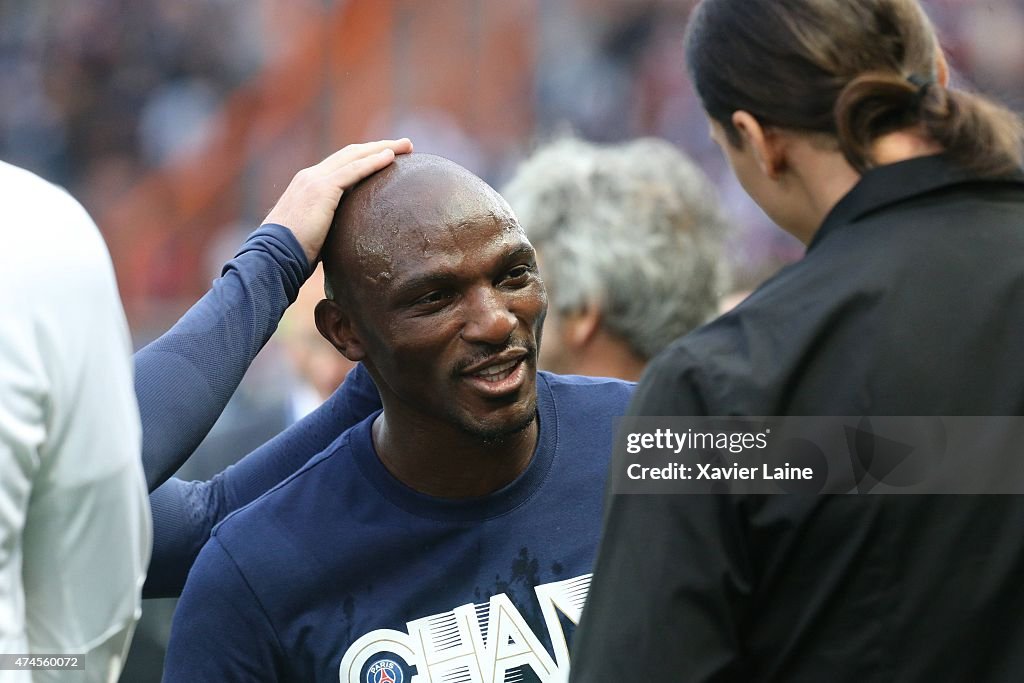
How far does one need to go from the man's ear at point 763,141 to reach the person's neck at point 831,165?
0.07 ft

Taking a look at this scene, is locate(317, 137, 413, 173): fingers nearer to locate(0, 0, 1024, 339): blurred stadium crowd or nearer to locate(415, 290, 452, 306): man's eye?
locate(415, 290, 452, 306): man's eye

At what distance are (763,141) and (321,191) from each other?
1.00m

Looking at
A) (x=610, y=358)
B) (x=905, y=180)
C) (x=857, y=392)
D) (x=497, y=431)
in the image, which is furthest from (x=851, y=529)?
(x=610, y=358)

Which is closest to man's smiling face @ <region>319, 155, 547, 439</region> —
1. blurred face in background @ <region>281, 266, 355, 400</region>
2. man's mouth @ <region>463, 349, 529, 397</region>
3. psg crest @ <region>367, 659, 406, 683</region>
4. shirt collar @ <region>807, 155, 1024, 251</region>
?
man's mouth @ <region>463, 349, 529, 397</region>

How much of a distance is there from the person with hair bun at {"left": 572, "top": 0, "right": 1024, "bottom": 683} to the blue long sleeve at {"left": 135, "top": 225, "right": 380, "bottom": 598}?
0.83 m

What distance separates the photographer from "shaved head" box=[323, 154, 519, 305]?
234 centimetres

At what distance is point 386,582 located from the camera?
2.23m

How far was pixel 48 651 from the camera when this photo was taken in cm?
161

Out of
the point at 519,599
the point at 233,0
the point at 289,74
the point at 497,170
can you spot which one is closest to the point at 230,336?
the point at 519,599

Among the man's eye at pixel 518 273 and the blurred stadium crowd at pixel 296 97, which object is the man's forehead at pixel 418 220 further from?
the blurred stadium crowd at pixel 296 97

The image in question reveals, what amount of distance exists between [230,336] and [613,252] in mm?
1397

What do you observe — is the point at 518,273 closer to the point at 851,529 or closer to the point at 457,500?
the point at 457,500

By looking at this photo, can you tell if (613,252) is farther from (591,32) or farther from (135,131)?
(135,131)

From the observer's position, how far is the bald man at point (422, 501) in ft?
7.13
